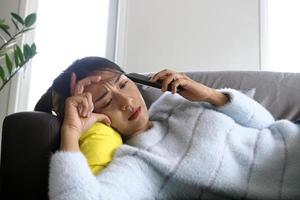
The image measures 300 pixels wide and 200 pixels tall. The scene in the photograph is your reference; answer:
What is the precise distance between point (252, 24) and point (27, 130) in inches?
66.8

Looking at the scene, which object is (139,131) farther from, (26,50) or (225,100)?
(26,50)

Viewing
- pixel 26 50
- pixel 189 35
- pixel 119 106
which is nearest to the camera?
pixel 119 106

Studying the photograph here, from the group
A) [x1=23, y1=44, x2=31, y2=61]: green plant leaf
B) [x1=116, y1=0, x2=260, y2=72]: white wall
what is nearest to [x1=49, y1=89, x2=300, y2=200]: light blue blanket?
[x1=23, y1=44, x2=31, y2=61]: green plant leaf

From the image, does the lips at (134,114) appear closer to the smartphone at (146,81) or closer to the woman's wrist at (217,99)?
the smartphone at (146,81)

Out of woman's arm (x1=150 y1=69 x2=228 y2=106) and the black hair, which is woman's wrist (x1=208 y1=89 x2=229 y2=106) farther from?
the black hair

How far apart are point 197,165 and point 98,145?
251mm

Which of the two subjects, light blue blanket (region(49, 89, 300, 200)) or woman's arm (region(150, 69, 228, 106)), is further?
woman's arm (region(150, 69, 228, 106))

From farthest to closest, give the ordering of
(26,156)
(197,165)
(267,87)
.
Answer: (267,87)
(197,165)
(26,156)

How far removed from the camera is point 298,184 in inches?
31.1

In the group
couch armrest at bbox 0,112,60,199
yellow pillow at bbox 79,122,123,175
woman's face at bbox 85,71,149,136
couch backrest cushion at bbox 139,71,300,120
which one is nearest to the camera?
couch armrest at bbox 0,112,60,199

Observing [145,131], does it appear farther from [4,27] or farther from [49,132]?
[4,27]

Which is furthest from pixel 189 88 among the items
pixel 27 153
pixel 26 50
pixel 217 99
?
pixel 26 50

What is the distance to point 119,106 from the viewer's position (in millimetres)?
907

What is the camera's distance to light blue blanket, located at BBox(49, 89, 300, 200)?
0.71 metres
